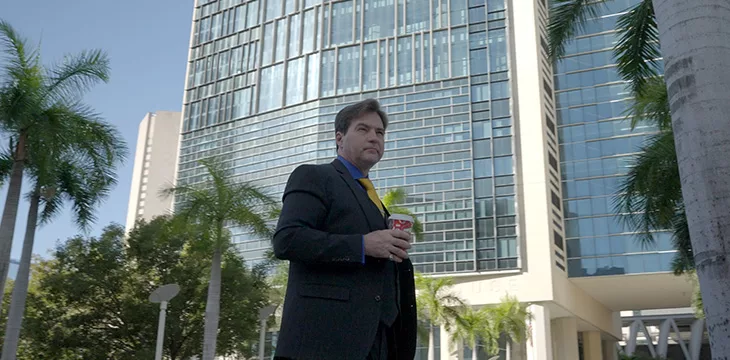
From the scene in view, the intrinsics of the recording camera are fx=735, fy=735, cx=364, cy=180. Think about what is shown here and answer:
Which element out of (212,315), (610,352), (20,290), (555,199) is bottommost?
(212,315)

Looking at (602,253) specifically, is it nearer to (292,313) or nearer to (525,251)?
(525,251)

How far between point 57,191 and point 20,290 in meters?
3.25

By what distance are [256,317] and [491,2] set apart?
29851mm

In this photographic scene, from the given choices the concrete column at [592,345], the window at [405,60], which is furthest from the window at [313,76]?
the concrete column at [592,345]

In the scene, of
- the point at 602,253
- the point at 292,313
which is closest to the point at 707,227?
the point at 292,313

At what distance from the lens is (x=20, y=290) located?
59.3 ft

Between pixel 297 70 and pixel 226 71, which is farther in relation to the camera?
pixel 226 71

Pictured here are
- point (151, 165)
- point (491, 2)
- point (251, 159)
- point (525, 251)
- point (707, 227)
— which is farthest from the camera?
point (151, 165)

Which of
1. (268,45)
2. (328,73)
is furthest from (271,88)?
(328,73)

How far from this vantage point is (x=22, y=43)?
52.9 feet

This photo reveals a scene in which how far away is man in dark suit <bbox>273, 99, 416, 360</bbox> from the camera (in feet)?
7.81

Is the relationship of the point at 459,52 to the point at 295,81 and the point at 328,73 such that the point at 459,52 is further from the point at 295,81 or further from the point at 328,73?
the point at 295,81

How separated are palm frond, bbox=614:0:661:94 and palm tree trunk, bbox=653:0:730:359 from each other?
8168 mm

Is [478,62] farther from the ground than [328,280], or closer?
farther from the ground
